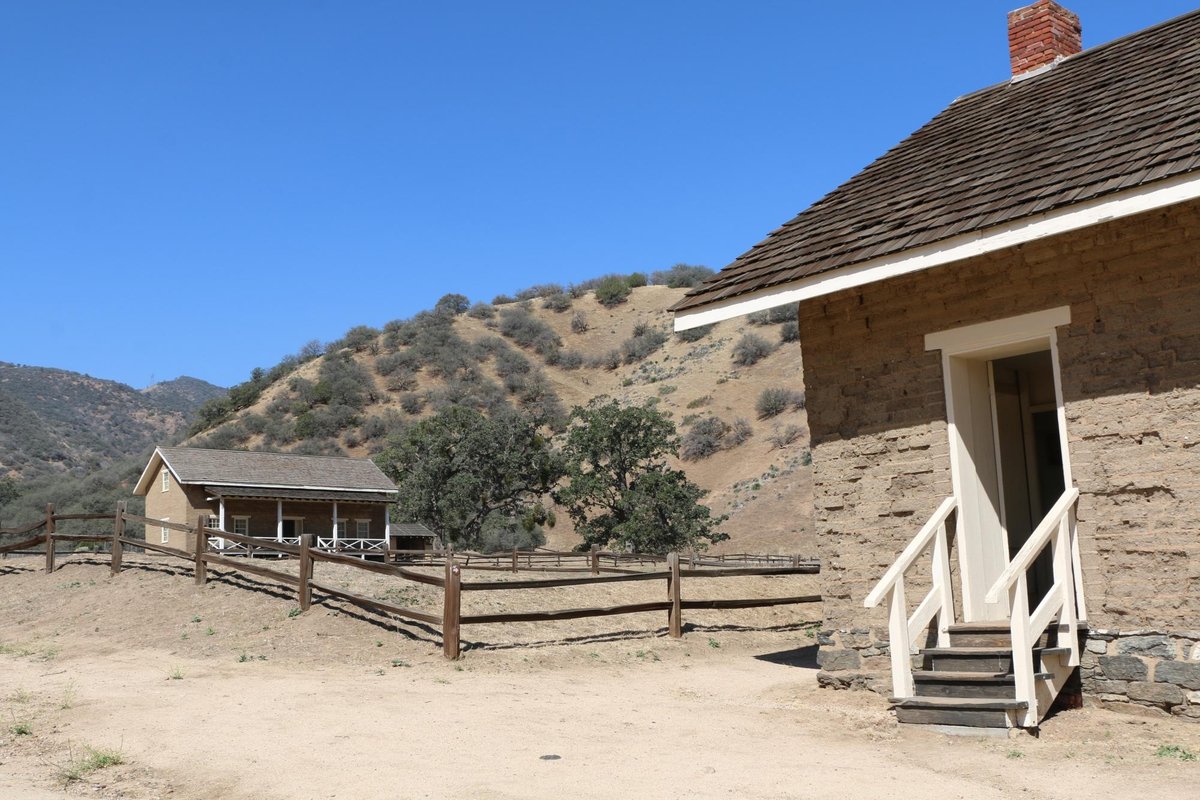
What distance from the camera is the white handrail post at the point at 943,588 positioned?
9.12 m

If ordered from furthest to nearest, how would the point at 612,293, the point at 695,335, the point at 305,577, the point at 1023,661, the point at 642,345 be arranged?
the point at 612,293, the point at 642,345, the point at 695,335, the point at 305,577, the point at 1023,661

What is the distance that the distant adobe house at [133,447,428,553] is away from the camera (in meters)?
34.3

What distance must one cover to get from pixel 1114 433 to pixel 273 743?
7.22m

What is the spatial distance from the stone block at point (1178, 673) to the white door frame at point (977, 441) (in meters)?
1.59

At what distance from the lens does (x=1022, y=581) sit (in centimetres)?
797

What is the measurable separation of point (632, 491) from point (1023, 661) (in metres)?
32.4

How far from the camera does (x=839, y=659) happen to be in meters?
10.1

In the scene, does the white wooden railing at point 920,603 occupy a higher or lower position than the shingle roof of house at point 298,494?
lower

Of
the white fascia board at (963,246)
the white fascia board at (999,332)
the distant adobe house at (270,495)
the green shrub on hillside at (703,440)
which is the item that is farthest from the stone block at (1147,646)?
the green shrub on hillside at (703,440)

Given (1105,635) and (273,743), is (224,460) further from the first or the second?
(1105,635)

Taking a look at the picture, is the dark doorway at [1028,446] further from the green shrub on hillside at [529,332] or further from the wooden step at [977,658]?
the green shrub on hillside at [529,332]

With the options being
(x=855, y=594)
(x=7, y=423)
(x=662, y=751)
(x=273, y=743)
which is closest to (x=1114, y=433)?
(x=855, y=594)

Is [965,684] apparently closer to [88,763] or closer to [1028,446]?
[1028,446]

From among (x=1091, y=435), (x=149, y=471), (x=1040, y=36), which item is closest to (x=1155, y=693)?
(x=1091, y=435)
